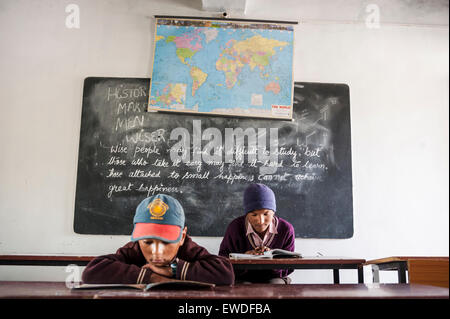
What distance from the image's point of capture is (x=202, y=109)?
11.5 feet

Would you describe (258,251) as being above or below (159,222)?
below

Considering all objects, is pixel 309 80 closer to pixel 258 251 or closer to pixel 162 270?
Answer: pixel 258 251

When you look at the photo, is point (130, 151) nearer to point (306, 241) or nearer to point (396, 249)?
point (306, 241)

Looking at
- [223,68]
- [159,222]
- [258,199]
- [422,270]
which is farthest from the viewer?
[223,68]

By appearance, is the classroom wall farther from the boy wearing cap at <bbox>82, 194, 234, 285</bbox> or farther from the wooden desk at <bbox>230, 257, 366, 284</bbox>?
the boy wearing cap at <bbox>82, 194, 234, 285</bbox>

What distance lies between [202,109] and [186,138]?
293mm

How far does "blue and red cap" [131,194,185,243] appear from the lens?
A: 1498 millimetres

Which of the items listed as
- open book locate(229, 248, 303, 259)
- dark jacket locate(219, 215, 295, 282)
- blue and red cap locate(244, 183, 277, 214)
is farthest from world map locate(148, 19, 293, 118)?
open book locate(229, 248, 303, 259)

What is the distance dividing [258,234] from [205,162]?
1091mm

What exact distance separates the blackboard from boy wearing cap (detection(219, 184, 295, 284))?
31.5 inches

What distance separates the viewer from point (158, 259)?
5.00 ft

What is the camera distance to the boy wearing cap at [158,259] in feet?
4.65

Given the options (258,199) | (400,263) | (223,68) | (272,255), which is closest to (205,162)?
(223,68)
